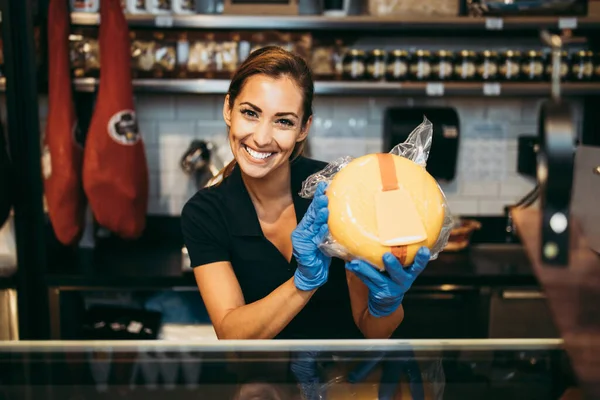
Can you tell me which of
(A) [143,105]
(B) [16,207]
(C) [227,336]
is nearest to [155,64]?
(A) [143,105]

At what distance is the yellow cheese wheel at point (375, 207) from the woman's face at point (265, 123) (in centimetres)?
31

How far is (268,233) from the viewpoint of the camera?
1719 millimetres

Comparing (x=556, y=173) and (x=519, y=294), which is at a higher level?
(x=556, y=173)

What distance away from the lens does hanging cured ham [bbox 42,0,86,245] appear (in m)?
2.95

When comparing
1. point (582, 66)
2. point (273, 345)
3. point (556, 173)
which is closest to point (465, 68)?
point (582, 66)

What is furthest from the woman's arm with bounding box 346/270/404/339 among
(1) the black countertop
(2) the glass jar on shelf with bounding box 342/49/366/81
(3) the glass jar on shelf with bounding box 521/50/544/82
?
(3) the glass jar on shelf with bounding box 521/50/544/82

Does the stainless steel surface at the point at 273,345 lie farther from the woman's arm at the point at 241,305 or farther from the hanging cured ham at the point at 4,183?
the hanging cured ham at the point at 4,183

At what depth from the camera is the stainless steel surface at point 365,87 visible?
10.1 ft

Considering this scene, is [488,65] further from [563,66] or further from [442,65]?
[563,66]

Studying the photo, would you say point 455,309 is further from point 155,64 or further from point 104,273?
point 155,64

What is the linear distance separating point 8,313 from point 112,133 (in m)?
0.94

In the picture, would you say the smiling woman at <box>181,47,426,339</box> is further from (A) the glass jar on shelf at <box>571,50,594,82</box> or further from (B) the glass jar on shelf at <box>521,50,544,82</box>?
(A) the glass jar on shelf at <box>571,50,594,82</box>

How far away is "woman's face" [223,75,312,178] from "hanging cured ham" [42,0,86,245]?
1.66 m

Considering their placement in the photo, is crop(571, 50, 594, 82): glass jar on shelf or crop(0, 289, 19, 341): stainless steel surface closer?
crop(0, 289, 19, 341): stainless steel surface
